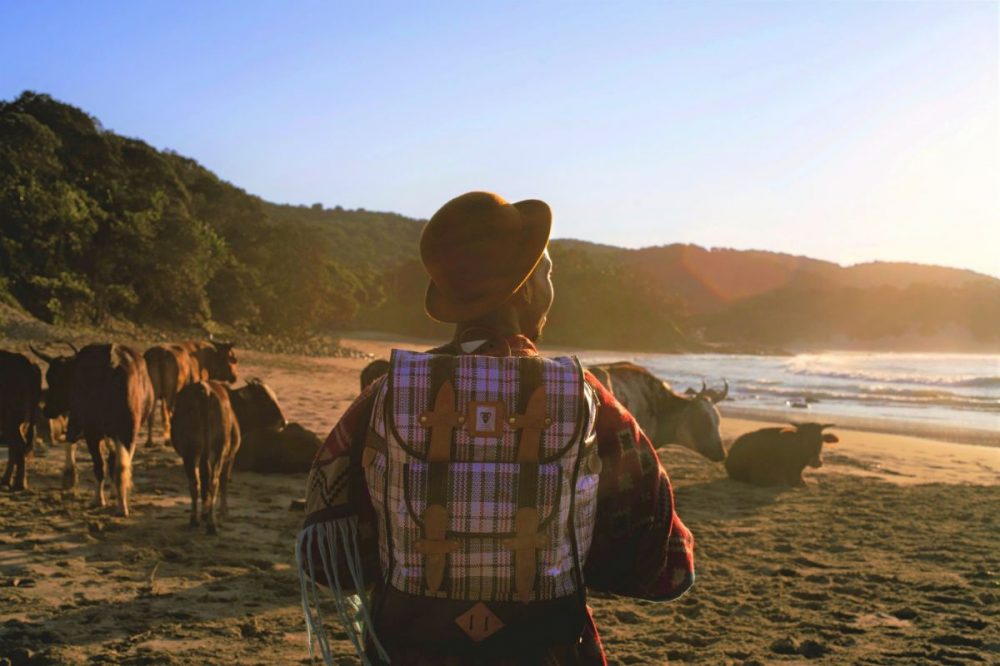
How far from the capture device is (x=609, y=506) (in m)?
1.86

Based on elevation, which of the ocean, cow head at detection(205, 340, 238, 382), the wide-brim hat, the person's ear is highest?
the wide-brim hat

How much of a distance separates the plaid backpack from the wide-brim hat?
247mm

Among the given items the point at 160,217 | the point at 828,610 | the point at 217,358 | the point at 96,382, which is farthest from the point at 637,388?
the point at 160,217

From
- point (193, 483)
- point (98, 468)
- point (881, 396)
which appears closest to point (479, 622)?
point (193, 483)

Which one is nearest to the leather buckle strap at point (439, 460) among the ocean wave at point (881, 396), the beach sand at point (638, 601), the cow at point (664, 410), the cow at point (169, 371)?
the beach sand at point (638, 601)

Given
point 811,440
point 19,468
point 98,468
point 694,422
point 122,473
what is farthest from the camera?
point 811,440

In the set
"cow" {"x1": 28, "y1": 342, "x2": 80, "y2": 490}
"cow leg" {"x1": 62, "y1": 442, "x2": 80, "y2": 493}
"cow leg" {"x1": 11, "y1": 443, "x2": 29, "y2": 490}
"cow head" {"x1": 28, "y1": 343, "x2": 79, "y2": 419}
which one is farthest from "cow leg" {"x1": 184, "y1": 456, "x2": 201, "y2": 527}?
"cow head" {"x1": 28, "y1": 343, "x2": 79, "y2": 419}

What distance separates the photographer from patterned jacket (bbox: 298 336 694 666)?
6.05ft

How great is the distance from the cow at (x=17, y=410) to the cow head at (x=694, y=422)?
6.63m

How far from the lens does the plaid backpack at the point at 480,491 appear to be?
1641 millimetres

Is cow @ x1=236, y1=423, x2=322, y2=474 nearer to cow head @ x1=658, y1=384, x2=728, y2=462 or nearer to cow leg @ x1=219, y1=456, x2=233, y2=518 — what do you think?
cow leg @ x1=219, y1=456, x2=233, y2=518

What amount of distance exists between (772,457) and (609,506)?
894 cm

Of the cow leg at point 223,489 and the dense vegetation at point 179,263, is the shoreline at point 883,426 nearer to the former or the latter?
the cow leg at point 223,489

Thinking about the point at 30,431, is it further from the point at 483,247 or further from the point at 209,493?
the point at 483,247
